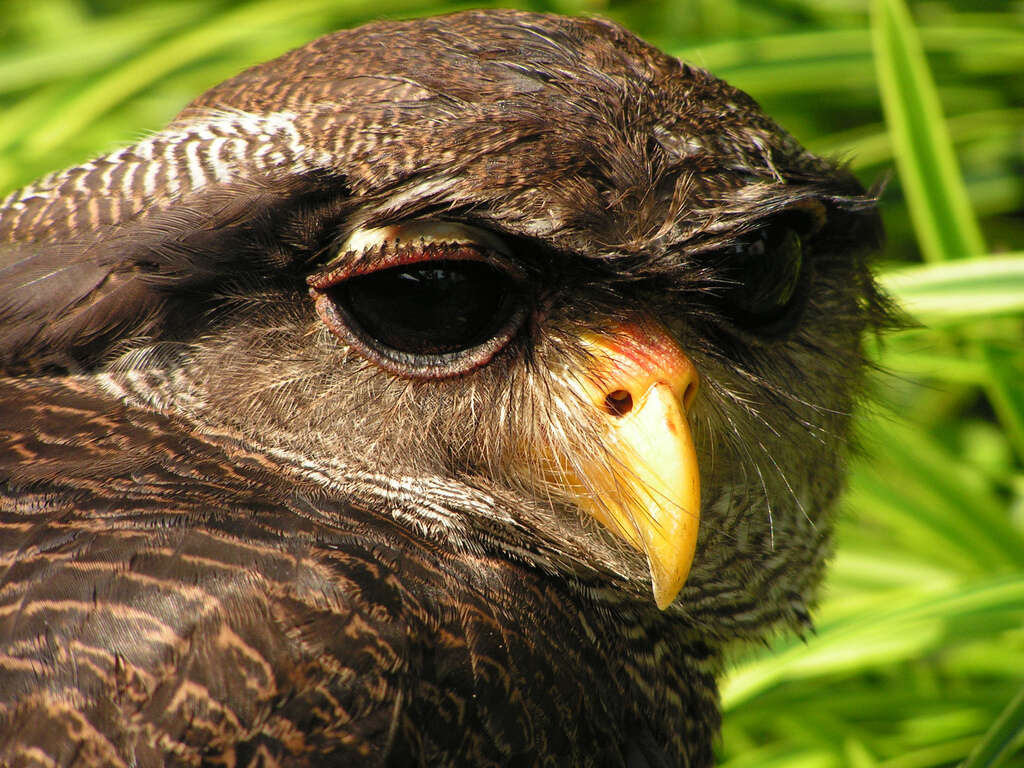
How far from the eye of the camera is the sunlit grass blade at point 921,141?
9.32ft

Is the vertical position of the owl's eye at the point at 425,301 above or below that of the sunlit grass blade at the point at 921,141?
above

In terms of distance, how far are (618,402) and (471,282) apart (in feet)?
0.89

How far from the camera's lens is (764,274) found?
5.84ft

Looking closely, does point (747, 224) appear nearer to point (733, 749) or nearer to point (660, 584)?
point (660, 584)

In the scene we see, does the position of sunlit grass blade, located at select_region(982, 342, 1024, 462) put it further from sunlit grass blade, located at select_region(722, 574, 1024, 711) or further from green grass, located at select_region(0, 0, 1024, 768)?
sunlit grass blade, located at select_region(722, 574, 1024, 711)

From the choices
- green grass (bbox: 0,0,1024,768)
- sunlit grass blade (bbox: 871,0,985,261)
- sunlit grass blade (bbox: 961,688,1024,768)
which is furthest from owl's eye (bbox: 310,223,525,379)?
sunlit grass blade (bbox: 871,0,985,261)

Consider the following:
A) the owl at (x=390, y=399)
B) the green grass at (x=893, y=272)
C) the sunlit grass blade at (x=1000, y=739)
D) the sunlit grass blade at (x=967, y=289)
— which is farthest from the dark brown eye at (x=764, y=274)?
the sunlit grass blade at (x=1000, y=739)

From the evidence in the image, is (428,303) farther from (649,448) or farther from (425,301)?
(649,448)

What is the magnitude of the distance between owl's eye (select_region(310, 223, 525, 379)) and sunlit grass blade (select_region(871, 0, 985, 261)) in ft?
5.59

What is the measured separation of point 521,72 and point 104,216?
65 cm

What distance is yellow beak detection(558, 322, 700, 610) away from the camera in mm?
1486

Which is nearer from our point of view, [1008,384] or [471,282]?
[471,282]

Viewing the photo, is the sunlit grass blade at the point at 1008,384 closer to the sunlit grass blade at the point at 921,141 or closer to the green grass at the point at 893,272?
the green grass at the point at 893,272

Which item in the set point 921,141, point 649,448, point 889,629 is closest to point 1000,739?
point 889,629
